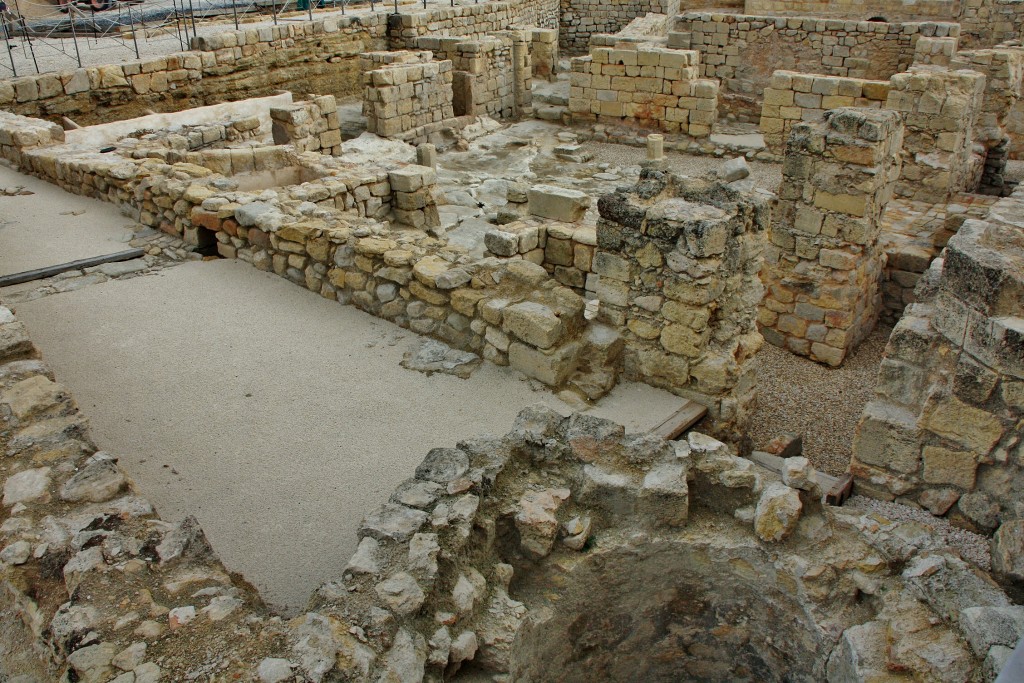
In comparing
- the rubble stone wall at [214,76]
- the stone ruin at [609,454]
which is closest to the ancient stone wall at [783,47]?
the stone ruin at [609,454]

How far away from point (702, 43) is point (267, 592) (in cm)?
1599

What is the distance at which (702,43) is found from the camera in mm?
16953

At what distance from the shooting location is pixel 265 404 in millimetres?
5285

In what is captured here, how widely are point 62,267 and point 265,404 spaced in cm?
318

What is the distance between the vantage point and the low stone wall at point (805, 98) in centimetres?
1208

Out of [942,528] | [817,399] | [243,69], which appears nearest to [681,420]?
[942,528]

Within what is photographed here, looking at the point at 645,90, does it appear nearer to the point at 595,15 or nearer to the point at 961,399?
the point at 595,15

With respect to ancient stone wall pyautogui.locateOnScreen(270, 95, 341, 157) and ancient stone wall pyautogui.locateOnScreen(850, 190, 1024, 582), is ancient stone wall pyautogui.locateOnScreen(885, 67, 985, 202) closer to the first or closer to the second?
ancient stone wall pyautogui.locateOnScreen(850, 190, 1024, 582)

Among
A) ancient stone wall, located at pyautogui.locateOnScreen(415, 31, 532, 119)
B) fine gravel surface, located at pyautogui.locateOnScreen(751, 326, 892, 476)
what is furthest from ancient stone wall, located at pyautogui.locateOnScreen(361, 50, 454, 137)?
fine gravel surface, located at pyautogui.locateOnScreen(751, 326, 892, 476)

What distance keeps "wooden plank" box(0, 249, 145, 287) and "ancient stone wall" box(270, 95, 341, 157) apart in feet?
14.0

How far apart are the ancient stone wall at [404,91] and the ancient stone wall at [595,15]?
29.4ft

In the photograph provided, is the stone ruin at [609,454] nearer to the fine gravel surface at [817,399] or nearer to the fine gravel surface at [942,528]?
the fine gravel surface at [942,528]

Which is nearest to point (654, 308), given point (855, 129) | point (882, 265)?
point (855, 129)

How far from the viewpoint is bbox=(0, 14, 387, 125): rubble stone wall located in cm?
1209
